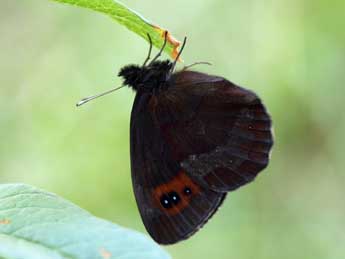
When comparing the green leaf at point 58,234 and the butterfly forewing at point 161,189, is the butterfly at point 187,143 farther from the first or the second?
the green leaf at point 58,234

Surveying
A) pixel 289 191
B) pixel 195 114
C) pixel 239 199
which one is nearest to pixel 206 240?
pixel 239 199

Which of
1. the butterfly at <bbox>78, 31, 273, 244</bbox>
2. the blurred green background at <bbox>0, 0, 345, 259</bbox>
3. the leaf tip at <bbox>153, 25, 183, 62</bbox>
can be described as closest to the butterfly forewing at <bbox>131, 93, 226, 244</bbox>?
the butterfly at <bbox>78, 31, 273, 244</bbox>

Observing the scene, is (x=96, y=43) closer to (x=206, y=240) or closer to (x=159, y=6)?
(x=159, y=6)

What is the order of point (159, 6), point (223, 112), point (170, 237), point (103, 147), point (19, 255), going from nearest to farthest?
point (19, 255), point (170, 237), point (223, 112), point (103, 147), point (159, 6)

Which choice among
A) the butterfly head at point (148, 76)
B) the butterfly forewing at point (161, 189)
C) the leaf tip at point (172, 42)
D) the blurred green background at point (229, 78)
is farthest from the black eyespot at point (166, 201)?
the blurred green background at point (229, 78)

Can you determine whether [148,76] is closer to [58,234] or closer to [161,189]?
[161,189]

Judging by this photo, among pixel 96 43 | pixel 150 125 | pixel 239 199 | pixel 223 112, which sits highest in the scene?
pixel 223 112
